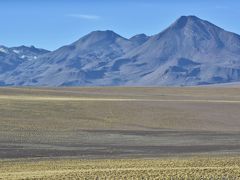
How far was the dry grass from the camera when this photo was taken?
73.3 feet

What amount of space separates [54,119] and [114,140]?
480 inches

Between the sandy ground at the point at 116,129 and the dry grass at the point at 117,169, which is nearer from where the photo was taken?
the dry grass at the point at 117,169

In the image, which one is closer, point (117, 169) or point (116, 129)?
point (117, 169)

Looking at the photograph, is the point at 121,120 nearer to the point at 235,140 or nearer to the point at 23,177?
the point at 235,140

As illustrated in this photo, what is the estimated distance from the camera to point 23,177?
2223cm

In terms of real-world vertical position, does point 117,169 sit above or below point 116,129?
above

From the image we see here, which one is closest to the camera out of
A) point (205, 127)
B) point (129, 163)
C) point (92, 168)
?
point (92, 168)

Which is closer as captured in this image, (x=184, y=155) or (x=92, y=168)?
(x=92, y=168)

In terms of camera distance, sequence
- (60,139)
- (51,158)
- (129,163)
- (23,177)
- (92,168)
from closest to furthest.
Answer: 1. (23,177)
2. (92,168)
3. (129,163)
4. (51,158)
5. (60,139)

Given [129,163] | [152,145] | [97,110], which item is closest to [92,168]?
[129,163]

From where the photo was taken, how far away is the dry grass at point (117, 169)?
73.3 ft

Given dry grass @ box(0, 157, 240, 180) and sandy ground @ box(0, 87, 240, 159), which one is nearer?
dry grass @ box(0, 157, 240, 180)

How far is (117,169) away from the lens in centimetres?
2492

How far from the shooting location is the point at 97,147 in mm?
37125
